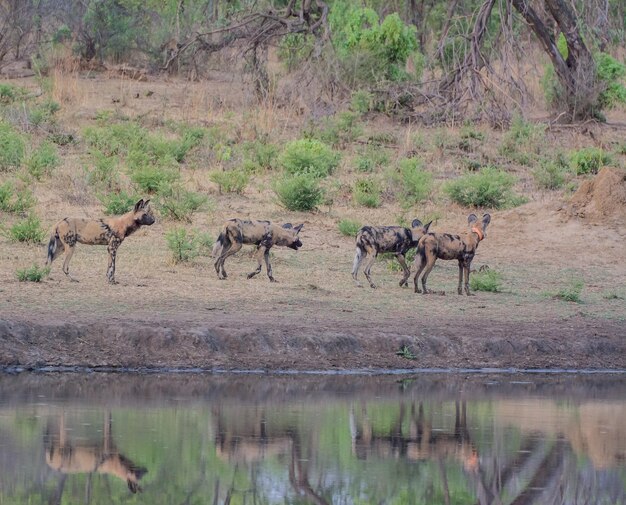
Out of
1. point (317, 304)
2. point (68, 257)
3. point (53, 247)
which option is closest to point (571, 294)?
point (317, 304)

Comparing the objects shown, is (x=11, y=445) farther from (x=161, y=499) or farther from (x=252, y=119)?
(x=252, y=119)

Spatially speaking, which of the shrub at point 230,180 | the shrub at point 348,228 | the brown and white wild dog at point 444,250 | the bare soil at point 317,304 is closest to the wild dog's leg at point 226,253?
the bare soil at point 317,304

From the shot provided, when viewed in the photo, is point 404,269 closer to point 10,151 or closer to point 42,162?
point 42,162

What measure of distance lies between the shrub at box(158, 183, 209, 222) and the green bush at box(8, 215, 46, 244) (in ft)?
7.80

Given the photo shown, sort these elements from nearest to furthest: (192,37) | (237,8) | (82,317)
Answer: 1. (82,317)
2. (192,37)
3. (237,8)

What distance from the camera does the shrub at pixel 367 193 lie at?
20547 millimetres

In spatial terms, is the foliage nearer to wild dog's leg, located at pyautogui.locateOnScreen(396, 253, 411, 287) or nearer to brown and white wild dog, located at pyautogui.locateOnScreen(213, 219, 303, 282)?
brown and white wild dog, located at pyautogui.locateOnScreen(213, 219, 303, 282)

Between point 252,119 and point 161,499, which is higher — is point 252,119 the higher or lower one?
the higher one

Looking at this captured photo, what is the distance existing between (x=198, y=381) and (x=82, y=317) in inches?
72.4

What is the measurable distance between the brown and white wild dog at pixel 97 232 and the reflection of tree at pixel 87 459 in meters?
5.67

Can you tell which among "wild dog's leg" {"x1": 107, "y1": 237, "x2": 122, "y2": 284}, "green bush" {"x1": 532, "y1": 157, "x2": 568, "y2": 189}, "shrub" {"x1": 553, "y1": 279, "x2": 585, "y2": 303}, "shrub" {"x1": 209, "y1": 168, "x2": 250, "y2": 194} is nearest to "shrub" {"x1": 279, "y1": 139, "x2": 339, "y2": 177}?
"shrub" {"x1": 209, "y1": 168, "x2": 250, "y2": 194}

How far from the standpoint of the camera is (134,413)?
9.91 m

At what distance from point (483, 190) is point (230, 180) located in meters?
3.82

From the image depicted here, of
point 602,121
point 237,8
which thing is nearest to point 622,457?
point 602,121
